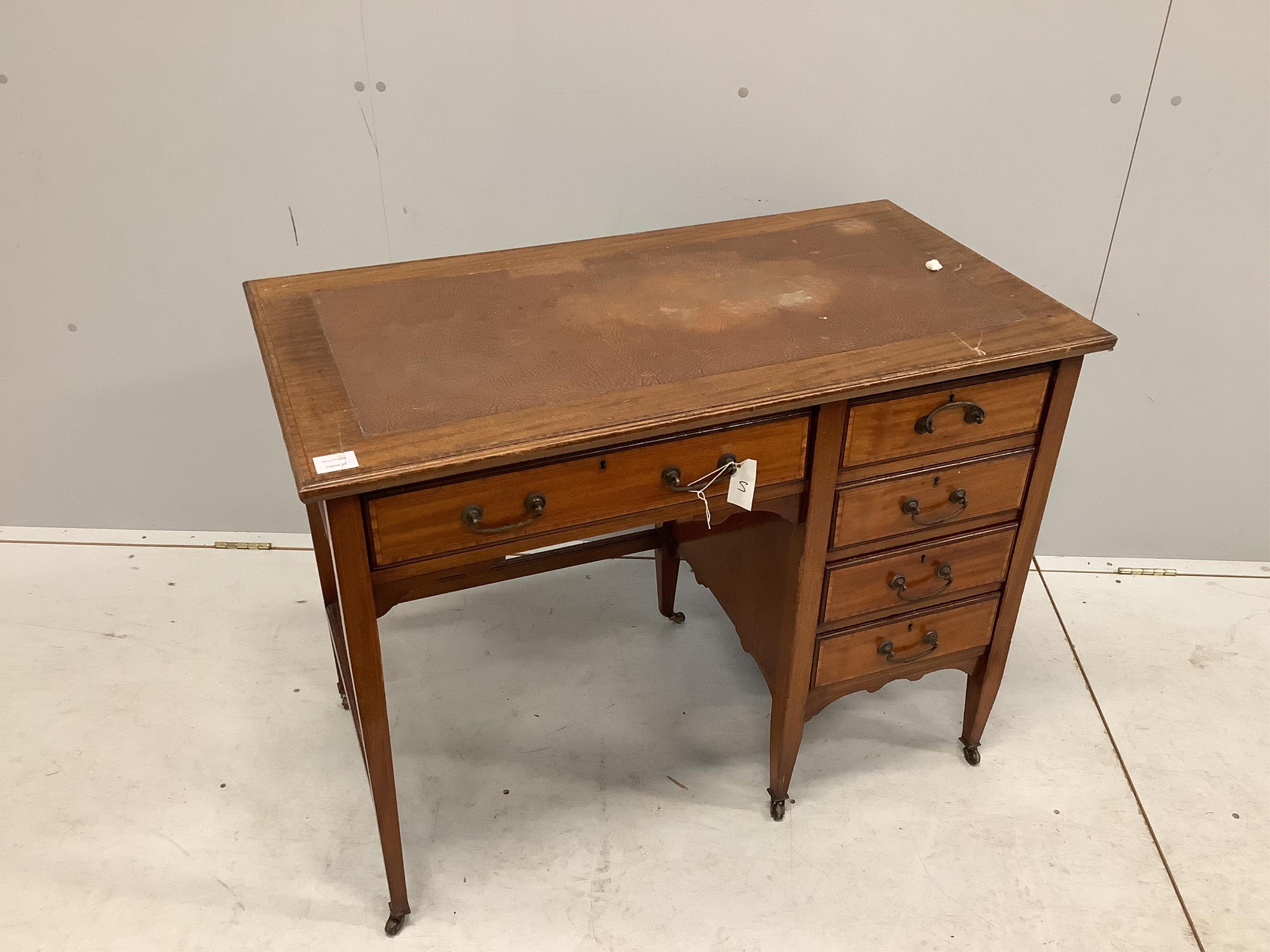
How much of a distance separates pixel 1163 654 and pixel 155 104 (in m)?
2.67

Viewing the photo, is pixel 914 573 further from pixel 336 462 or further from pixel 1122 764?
pixel 336 462

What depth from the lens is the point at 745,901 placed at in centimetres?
197

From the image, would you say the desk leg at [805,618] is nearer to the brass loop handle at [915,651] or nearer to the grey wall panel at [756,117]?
the brass loop handle at [915,651]

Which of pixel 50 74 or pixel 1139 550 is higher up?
pixel 50 74

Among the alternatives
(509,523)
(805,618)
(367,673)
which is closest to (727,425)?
(509,523)

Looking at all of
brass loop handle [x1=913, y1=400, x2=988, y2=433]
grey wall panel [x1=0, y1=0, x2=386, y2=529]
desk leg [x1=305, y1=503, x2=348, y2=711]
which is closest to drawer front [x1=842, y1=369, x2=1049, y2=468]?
brass loop handle [x1=913, y1=400, x2=988, y2=433]

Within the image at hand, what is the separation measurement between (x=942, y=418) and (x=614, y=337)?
561 millimetres

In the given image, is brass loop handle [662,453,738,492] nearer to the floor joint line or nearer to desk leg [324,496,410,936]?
desk leg [324,496,410,936]

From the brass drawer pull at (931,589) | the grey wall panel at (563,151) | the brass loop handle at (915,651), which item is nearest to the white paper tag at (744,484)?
the brass drawer pull at (931,589)

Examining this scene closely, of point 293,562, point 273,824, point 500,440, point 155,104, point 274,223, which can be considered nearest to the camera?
point 500,440

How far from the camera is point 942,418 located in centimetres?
173

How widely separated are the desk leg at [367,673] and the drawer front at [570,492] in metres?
0.03

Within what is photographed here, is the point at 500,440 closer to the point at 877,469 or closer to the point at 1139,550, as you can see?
the point at 877,469

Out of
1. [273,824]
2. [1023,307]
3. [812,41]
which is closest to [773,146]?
[812,41]
